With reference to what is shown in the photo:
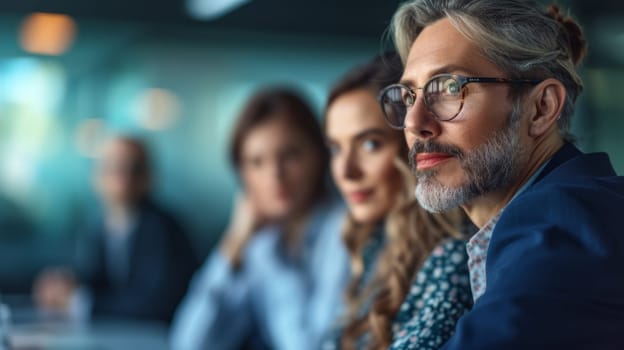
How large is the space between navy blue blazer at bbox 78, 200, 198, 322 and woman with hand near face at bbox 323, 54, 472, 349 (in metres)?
2.28

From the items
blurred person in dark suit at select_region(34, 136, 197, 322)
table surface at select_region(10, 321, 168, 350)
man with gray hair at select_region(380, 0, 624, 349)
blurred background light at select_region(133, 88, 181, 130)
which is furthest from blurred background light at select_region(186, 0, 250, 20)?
man with gray hair at select_region(380, 0, 624, 349)

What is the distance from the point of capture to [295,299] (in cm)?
340

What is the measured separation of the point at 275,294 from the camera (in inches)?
139

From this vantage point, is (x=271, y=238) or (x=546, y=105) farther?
(x=271, y=238)

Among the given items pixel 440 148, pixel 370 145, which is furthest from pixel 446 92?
pixel 370 145

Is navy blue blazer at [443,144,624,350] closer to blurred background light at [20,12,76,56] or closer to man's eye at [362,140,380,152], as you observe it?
man's eye at [362,140,380,152]

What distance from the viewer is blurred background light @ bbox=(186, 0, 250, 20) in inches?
193

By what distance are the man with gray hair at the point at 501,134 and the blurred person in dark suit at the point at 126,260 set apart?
10.5 ft

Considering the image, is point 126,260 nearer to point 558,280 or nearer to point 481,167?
point 481,167

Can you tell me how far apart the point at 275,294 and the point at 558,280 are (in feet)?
7.77

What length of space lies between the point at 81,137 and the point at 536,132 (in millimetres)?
6898

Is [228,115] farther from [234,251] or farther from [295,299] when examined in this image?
[295,299]

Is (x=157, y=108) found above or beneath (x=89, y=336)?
above

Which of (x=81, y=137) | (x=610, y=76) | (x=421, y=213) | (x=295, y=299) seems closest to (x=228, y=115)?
(x=81, y=137)
